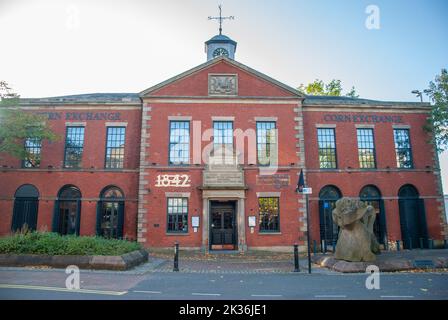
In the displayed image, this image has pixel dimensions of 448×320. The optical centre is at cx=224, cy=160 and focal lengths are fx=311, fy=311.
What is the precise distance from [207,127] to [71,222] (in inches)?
418

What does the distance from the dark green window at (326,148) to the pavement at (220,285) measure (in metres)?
10.0

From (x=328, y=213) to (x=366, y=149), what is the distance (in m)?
5.23

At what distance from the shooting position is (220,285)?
9.26 metres

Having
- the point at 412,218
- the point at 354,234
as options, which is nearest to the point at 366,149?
the point at 412,218

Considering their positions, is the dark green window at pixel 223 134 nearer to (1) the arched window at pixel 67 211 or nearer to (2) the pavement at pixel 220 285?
(2) the pavement at pixel 220 285

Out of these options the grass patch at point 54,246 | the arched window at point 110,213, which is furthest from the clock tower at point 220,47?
the grass patch at point 54,246

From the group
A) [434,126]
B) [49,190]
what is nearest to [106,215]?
[49,190]

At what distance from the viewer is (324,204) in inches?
805

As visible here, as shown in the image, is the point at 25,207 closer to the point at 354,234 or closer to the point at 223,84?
the point at 223,84

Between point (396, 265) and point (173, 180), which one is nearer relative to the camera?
point (396, 265)

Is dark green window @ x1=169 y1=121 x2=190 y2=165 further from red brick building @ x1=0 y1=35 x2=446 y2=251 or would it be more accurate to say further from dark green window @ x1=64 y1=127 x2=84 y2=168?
dark green window @ x1=64 y1=127 x2=84 y2=168

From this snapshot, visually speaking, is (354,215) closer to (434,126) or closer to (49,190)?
(434,126)

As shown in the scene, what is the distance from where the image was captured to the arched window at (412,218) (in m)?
20.3

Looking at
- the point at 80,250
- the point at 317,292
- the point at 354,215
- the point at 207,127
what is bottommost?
the point at 317,292
